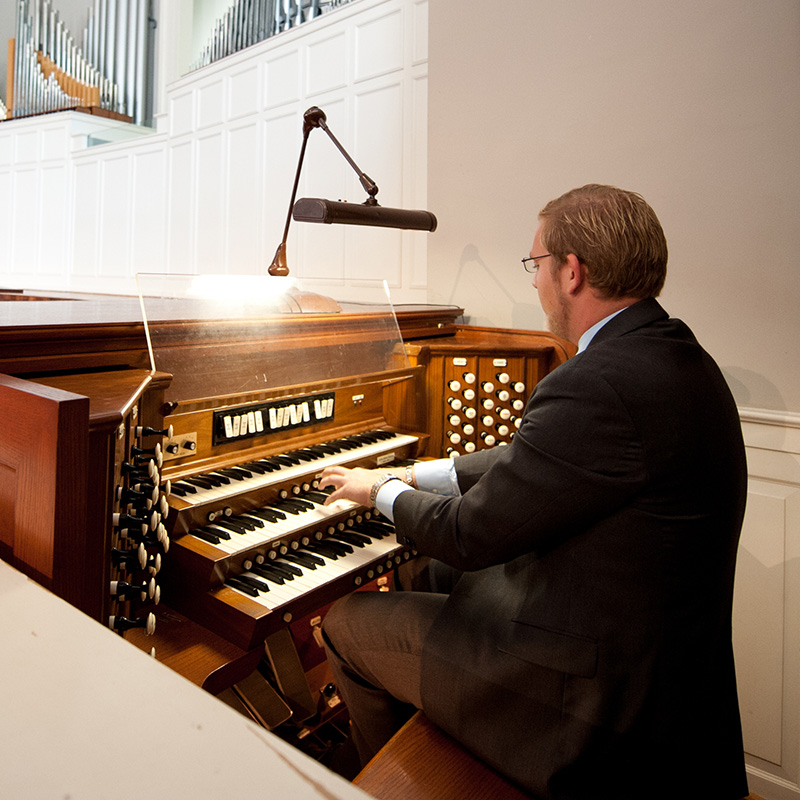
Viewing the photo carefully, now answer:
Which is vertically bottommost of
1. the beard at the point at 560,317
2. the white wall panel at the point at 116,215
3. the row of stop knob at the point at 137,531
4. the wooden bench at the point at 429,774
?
the wooden bench at the point at 429,774

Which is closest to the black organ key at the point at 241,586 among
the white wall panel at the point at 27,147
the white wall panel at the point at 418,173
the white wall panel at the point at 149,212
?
the white wall panel at the point at 418,173

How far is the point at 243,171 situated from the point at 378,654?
4.59 metres

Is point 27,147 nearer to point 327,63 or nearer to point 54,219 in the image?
point 54,219

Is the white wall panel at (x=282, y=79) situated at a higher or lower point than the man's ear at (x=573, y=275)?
higher

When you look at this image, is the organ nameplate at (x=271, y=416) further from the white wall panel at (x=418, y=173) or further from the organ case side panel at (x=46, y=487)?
the white wall panel at (x=418, y=173)

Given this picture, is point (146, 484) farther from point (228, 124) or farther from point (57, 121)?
point (57, 121)

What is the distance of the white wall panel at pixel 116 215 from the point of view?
6.52 metres

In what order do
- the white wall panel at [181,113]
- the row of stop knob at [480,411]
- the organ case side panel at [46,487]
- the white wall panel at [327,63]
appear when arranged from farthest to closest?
the white wall panel at [181,113] → the white wall panel at [327,63] → the row of stop knob at [480,411] → the organ case side panel at [46,487]

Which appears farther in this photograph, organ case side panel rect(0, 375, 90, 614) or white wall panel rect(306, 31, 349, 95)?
white wall panel rect(306, 31, 349, 95)

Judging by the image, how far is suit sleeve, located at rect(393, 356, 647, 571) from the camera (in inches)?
50.1

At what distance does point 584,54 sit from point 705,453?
216 centimetres

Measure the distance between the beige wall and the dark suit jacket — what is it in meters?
1.30

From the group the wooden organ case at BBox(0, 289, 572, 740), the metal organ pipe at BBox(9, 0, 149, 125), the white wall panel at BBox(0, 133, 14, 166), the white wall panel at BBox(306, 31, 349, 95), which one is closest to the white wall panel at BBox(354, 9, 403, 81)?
the white wall panel at BBox(306, 31, 349, 95)

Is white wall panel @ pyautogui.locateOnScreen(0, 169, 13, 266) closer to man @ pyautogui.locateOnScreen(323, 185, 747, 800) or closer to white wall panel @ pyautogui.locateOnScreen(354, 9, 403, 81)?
white wall panel @ pyautogui.locateOnScreen(354, 9, 403, 81)
